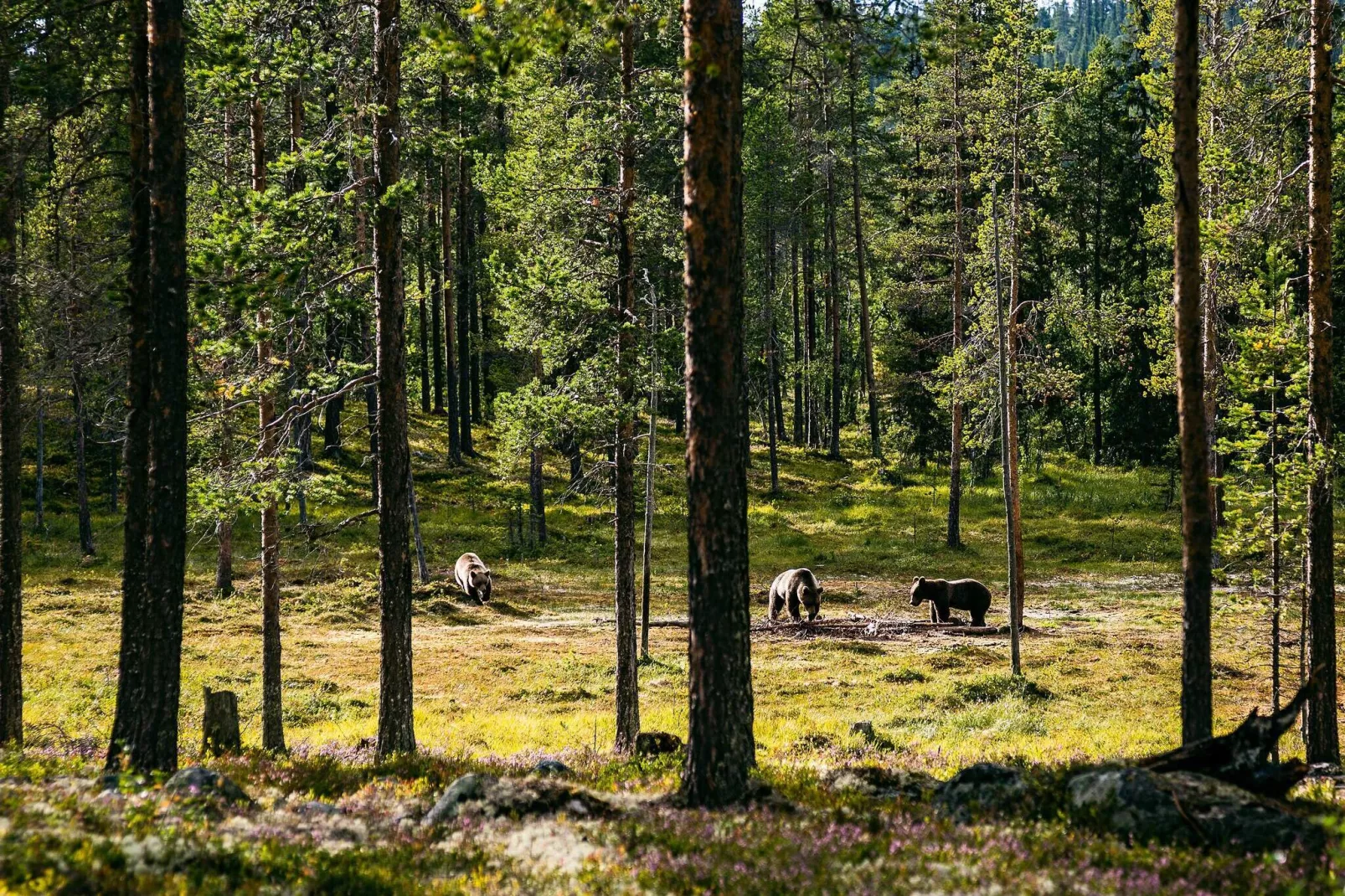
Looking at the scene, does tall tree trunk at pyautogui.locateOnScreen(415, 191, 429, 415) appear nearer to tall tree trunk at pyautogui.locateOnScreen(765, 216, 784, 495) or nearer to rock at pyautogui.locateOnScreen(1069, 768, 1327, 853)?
tall tree trunk at pyautogui.locateOnScreen(765, 216, 784, 495)

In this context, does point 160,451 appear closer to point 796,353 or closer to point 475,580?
point 475,580

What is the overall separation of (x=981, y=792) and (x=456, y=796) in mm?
4393

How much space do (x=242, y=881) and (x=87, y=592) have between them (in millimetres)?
29228

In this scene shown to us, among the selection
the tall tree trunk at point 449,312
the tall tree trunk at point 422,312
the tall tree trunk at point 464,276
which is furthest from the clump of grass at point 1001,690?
the tall tree trunk at point 464,276

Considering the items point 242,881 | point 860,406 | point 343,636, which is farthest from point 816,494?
point 242,881

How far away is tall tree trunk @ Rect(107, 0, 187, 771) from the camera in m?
9.66

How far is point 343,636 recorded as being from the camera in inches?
1091

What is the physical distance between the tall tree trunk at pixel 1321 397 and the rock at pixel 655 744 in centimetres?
859

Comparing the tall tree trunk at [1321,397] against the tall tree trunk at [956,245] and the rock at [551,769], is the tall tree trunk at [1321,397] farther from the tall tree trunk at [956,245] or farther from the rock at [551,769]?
the tall tree trunk at [956,245]

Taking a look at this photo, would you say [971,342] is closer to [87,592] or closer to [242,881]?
[242,881]

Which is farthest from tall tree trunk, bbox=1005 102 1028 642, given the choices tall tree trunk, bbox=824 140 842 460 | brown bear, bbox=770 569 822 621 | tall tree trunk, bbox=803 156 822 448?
tall tree trunk, bbox=824 140 842 460

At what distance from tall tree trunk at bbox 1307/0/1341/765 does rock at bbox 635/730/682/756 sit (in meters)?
8.59

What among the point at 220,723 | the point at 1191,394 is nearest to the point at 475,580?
the point at 220,723

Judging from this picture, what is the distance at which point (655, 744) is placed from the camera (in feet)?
44.2
